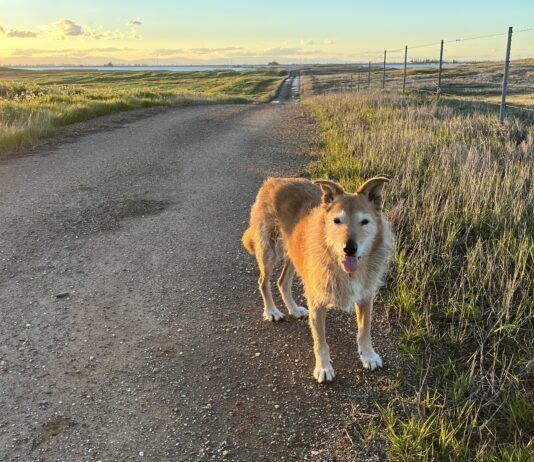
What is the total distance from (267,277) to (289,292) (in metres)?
0.35

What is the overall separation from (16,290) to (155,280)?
154 cm

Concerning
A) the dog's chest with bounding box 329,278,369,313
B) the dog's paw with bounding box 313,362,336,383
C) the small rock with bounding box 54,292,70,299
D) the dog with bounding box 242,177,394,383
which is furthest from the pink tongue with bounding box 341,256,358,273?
the small rock with bounding box 54,292,70,299

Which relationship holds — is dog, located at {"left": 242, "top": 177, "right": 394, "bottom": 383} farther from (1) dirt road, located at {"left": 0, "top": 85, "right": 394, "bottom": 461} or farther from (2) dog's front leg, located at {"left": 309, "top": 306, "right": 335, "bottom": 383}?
(1) dirt road, located at {"left": 0, "top": 85, "right": 394, "bottom": 461}

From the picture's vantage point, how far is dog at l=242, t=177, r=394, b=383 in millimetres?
3213

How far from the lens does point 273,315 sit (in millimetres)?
4445

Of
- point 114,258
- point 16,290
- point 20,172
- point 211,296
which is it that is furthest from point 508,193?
point 20,172

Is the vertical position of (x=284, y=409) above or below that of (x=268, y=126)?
below

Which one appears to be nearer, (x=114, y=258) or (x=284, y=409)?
(x=284, y=409)

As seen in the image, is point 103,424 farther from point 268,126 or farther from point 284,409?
point 268,126

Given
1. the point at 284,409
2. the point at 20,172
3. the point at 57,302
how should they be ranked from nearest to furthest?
the point at 284,409 < the point at 57,302 < the point at 20,172

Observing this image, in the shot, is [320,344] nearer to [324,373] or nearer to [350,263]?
[324,373]

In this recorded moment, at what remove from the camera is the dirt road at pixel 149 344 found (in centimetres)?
298

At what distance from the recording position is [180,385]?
349 cm

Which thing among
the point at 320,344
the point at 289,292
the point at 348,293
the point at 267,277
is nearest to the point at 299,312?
the point at 289,292
